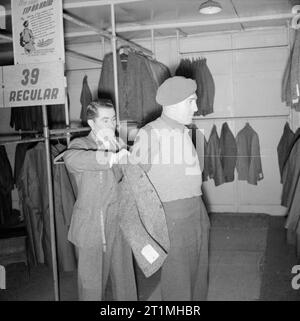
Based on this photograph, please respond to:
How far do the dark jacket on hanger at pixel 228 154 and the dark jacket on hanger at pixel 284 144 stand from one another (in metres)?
0.65

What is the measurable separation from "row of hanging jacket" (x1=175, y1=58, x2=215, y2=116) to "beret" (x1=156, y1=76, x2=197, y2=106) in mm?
3529

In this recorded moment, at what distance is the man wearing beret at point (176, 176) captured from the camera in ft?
8.38

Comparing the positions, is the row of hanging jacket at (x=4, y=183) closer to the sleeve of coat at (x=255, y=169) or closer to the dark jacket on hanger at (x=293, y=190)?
the sleeve of coat at (x=255, y=169)

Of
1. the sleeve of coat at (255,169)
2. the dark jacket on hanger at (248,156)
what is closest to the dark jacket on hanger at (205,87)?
the dark jacket on hanger at (248,156)

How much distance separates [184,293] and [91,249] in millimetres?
676

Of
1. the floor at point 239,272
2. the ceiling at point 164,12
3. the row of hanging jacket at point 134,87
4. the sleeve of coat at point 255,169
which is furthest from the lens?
the sleeve of coat at point 255,169

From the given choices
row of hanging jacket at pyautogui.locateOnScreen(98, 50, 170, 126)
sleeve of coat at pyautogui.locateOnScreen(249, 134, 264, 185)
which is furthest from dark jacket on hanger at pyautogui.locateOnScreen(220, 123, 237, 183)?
row of hanging jacket at pyautogui.locateOnScreen(98, 50, 170, 126)

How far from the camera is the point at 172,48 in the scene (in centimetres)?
641

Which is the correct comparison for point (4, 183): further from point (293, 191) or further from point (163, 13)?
point (293, 191)

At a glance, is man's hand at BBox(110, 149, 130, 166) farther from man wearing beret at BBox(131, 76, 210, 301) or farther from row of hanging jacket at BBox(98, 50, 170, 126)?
row of hanging jacket at BBox(98, 50, 170, 126)

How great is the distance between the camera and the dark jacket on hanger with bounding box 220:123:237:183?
6.05 meters

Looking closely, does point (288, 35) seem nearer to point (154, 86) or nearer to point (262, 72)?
point (262, 72)

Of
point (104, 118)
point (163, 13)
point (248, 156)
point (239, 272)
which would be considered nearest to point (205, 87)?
point (248, 156)

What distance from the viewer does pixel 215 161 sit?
19.8 feet
